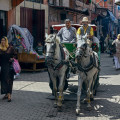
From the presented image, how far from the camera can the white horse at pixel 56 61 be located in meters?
7.25

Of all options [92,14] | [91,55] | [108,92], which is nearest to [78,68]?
[91,55]

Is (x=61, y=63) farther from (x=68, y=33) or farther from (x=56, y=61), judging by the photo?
(x=68, y=33)

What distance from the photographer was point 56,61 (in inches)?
299

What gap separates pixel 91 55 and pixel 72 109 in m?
1.51

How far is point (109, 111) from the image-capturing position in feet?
24.6

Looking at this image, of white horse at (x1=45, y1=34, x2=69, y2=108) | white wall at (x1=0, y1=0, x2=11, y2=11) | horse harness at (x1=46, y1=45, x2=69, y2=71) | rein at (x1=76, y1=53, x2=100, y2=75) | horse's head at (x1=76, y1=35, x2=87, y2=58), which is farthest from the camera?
white wall at (x1=0, y1=0, x2=11, y2=11)

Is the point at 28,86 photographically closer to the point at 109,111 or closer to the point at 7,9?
the point at 109,111

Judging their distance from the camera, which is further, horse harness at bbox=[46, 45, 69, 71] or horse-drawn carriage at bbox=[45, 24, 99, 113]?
horse harness at bbox=[46, 45, 69, 71]

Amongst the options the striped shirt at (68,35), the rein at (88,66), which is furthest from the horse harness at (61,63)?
the striped shirt at (68,35)

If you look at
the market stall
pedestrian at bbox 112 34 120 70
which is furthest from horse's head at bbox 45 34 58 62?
pedestrian at bbox 112 34 120 70

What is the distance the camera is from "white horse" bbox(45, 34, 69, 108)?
23.8ft

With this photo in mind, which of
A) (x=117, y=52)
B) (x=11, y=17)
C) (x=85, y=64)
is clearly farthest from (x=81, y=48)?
(x=11, y=17)

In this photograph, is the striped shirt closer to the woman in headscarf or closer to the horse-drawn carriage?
the horse-drawn carriage

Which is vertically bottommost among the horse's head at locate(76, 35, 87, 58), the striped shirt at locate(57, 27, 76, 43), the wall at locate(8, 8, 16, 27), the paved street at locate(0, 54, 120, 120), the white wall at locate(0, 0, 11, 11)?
the paved street at locate(0, 54, 120, 120)
